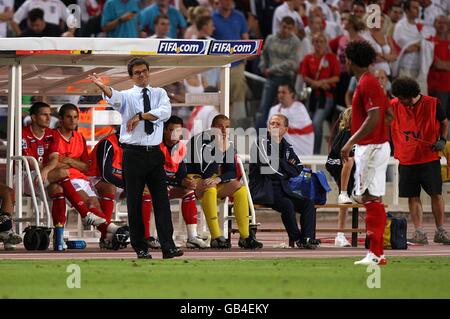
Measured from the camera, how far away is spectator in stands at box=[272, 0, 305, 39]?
26.3 meters

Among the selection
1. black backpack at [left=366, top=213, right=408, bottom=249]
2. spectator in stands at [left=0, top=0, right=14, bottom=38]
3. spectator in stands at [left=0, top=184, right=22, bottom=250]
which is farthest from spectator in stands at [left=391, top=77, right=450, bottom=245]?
spectator in stands at [left=0, top=0, right=14, bottom=38]

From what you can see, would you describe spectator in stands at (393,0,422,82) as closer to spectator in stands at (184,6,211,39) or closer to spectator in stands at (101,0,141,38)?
spectator in stands at (184,6,211,39)

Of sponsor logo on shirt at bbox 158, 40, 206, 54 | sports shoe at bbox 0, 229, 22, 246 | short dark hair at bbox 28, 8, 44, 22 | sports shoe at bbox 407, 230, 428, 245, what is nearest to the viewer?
sports shoe at bbox 0, 229, 22, 246

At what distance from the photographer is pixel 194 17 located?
25547mm

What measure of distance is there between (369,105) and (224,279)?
2.55 metres

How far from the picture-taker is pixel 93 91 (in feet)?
70.5

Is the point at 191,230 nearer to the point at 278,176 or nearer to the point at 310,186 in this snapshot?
the point at 278,176

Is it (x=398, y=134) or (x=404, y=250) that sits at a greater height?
(x=398, y=134)

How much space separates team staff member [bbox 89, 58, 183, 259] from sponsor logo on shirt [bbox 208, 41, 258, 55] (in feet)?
9.50

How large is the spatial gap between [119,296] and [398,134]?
9280 mm

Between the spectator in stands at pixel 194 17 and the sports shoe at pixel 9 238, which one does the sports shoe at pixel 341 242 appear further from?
the spectator in stands at pixel 194 17
